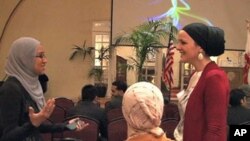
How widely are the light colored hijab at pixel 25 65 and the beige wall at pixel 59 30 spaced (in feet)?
26.5

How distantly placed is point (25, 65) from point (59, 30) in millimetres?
8274

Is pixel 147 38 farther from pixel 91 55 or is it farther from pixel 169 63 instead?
pixel 91 55

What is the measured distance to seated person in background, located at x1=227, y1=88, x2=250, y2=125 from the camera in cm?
532

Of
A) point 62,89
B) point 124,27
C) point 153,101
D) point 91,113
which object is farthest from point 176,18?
point 153,101

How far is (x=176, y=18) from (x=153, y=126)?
8.71m

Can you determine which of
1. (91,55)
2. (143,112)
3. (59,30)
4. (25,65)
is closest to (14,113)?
(25,65)

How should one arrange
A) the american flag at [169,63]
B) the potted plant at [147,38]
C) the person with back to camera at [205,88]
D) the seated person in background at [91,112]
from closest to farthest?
Result: 1. the person with back to camera at [205,88]
2. the seated person in background at [91,112]
3. the potted plant at [147,38]
4. the american flag at [169,63]

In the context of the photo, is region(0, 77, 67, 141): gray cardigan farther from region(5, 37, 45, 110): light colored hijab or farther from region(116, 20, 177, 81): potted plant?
region(116, 20, 177, 81): potted plant

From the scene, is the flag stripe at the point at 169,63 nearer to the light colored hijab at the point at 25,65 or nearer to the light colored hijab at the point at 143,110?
the light colored hijab at the point at 25,65

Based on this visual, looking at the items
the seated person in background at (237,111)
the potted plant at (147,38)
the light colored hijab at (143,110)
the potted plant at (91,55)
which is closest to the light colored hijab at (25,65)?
the light colored hijab at (143,110)

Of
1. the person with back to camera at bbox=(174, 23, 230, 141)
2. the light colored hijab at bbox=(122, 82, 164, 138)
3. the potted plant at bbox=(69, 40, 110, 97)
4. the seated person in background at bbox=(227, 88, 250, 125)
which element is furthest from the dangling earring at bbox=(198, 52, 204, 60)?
the potted plant at bbox=(69, 40, 110, 97)

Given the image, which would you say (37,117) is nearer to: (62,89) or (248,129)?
(248,129)

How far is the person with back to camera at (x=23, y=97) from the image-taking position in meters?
2.46

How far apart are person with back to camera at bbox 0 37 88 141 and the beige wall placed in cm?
801
